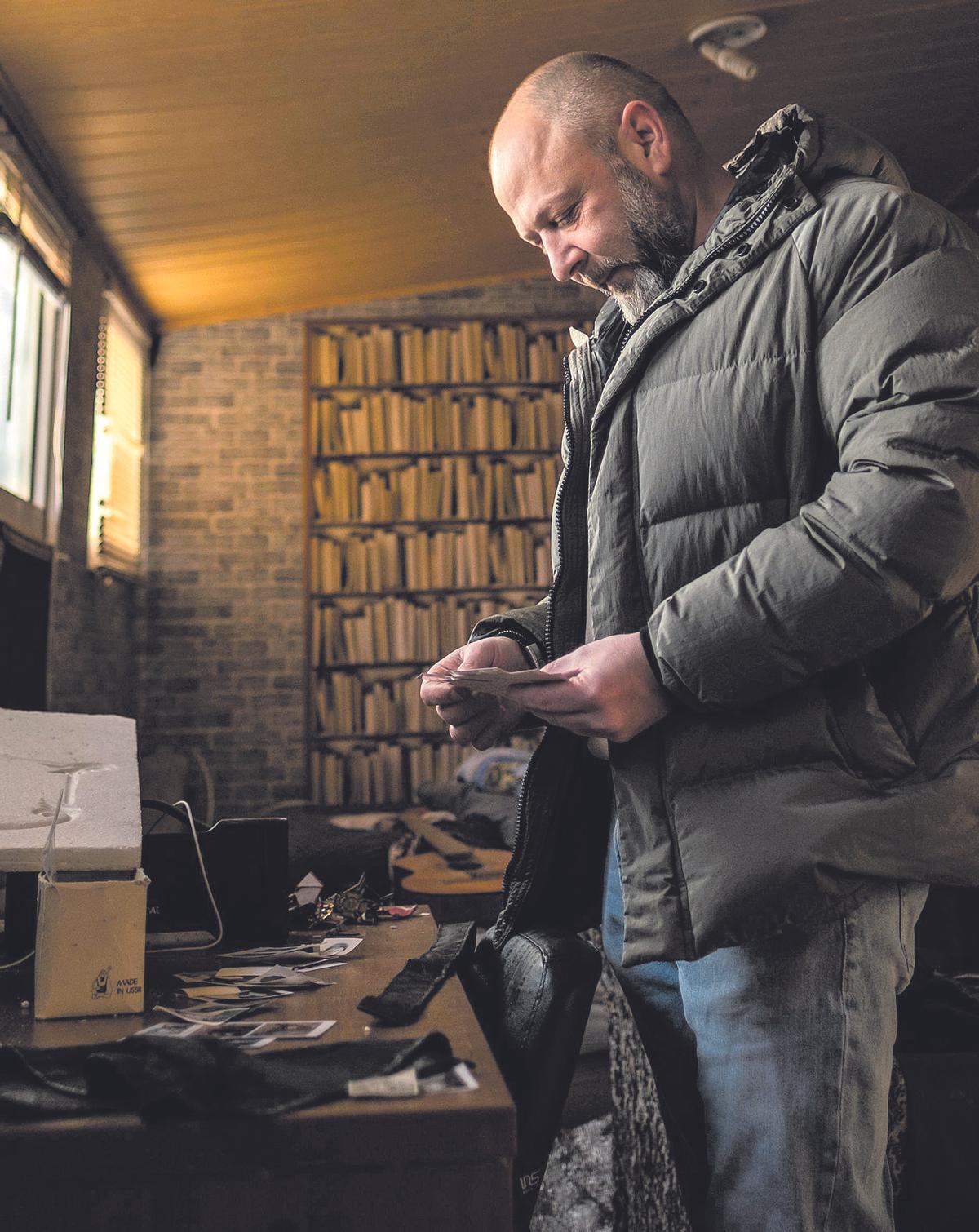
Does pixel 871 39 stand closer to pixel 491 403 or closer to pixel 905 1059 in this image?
pixel 491 403

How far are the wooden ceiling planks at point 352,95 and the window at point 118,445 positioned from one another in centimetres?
40

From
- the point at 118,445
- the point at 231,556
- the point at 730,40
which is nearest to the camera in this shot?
the point at 730,40

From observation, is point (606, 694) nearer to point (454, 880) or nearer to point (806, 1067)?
point (806, 1067)

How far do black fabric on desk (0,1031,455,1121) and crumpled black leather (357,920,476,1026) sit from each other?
13cm

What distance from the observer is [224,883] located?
1417mm

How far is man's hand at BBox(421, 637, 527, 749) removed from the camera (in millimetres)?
1328

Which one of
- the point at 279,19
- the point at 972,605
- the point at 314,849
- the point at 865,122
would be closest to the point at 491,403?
the point at 865,122

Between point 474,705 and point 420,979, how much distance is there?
1.17 feet

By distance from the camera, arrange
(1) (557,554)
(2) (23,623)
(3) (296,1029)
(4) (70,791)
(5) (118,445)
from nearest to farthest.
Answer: (3) (296,1029) < (4) (70,791) < (1) (557,554) < (2) (23,623) < (5) (118,445)

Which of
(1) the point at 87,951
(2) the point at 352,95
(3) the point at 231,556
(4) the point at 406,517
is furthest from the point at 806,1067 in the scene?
(3) the point at 231,556

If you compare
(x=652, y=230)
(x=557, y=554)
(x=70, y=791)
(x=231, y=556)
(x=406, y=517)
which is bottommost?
(x=70, y=791)

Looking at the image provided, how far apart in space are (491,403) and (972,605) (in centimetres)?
568

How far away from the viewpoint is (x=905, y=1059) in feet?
6.29

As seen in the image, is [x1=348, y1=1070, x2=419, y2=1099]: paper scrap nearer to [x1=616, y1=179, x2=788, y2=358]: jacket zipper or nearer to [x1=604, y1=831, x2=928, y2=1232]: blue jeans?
[x1=604, y1=831, x2=928, y2=1232]: blue jeans
